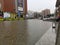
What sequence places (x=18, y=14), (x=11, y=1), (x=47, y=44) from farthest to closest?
(x=18, y=14) < (x=11, y=1) < (x=47, y=44)

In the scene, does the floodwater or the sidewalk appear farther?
the floodwater

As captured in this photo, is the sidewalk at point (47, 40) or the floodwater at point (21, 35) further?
the floodwater at point (21, 35)

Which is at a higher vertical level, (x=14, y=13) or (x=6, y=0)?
(x=6, y=0)

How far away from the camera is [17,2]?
181 ft

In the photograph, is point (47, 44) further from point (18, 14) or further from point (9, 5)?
point (18, 14)

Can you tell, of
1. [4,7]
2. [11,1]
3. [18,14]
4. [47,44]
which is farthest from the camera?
[18,14]

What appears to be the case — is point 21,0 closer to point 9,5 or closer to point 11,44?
point 9,5

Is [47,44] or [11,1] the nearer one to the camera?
[47,44]

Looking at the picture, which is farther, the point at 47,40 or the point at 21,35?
the point at 21,35

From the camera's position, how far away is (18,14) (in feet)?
191

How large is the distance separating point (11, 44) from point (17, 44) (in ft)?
0.56

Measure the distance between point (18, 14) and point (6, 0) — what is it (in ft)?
25.4

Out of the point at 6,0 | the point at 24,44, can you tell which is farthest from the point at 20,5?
the point at 24,44

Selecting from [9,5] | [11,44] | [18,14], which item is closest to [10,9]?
[9,5]
